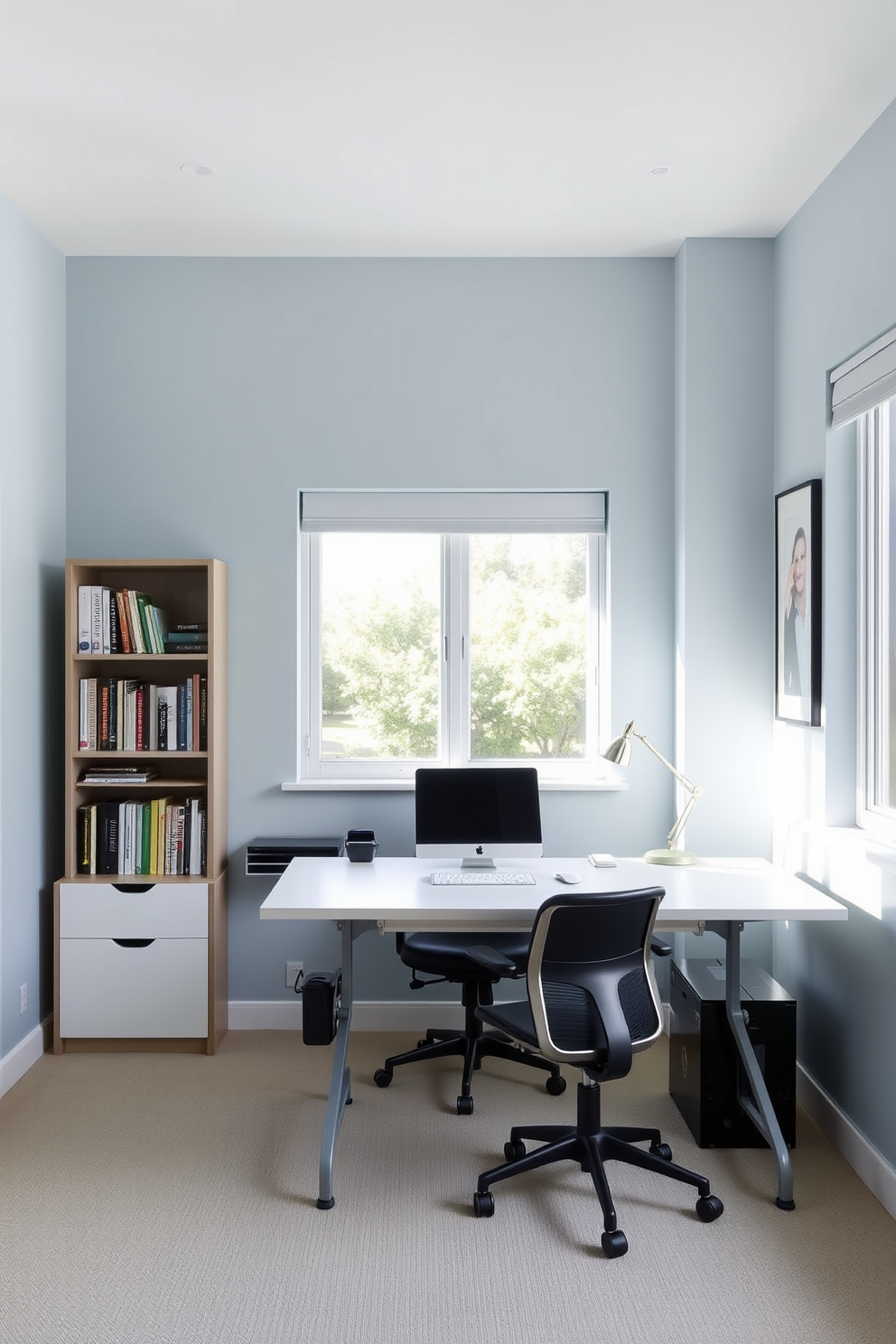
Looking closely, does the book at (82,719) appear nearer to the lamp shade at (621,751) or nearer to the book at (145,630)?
the book at (145,630)

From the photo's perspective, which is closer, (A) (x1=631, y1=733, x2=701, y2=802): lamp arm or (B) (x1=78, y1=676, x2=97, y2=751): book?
Answer: (A) (x1=631, y1=733, x2=701, y2=802): lamp arm

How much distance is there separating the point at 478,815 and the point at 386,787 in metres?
0.62

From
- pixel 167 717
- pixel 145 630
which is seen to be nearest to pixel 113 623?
pixel 145 630

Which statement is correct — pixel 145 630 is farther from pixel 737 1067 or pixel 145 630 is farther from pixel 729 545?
pixel 737 1067

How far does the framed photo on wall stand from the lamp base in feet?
1.98

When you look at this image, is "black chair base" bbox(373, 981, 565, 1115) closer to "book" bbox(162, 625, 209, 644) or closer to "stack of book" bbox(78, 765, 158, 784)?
"stack of book" bbox(78, 765, 158, 784)

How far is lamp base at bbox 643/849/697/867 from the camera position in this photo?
10.9 ft

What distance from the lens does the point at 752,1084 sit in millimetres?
2777

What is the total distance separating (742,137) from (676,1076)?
2971mm

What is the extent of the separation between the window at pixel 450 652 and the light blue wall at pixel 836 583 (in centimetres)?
84

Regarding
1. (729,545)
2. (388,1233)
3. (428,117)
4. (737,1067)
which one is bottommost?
(388,1233)

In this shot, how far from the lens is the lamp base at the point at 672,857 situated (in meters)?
3.32

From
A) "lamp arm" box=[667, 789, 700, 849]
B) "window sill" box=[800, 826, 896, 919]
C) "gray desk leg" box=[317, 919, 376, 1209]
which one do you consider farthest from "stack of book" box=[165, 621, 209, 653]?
"window sill" box=[800, 826, 896, 919]

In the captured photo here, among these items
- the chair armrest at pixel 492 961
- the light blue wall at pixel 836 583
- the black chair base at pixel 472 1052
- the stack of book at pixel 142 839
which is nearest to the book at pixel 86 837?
the stack of book at pixel 142 839
